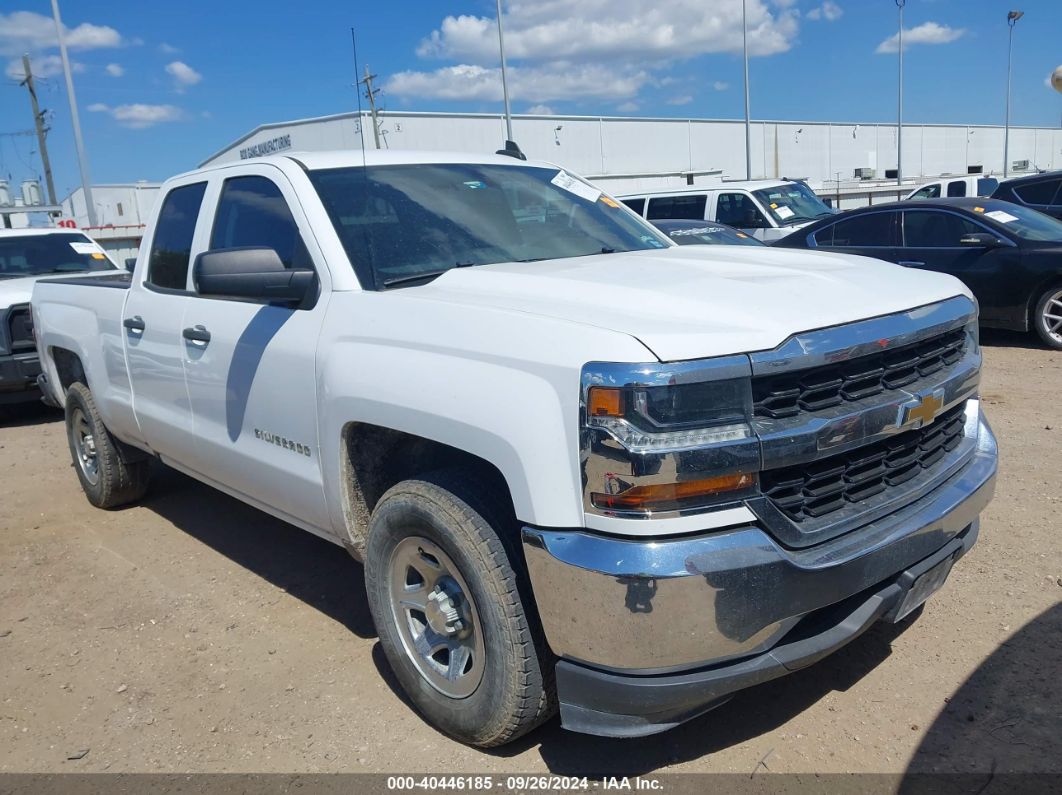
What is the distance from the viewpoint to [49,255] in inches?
396

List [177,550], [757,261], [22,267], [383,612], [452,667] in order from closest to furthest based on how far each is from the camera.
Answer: [452,667], [383,612], [757,261], [177,550], [22,267]

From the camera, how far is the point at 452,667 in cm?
285

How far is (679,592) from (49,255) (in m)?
10.1

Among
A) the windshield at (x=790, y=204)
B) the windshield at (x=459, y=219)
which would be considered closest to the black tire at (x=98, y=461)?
the windshield at (x=459, y=219)

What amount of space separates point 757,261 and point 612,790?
1.93 metres

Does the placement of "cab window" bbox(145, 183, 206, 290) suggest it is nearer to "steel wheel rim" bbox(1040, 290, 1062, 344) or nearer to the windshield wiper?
the windshield wiper

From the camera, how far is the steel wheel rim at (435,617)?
2.74 meters

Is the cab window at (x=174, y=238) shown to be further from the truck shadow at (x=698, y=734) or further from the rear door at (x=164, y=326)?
the truck shadow at (x=698, y=734)

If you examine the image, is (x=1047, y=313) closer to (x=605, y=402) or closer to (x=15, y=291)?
(x=605, y=402)

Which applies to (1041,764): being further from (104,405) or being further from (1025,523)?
(104,405)

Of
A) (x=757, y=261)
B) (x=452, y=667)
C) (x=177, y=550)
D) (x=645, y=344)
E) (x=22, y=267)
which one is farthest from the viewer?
(x=22, y=267)

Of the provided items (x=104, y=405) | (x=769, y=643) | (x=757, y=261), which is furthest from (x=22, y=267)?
(x=769, y=643)

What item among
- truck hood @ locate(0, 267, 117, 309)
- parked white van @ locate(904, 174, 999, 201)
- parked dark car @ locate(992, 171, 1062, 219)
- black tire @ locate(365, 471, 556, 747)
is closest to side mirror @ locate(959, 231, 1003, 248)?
parked dark car @ locate(992, 171, 1062, 219)

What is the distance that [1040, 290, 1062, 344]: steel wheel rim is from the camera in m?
8.34
